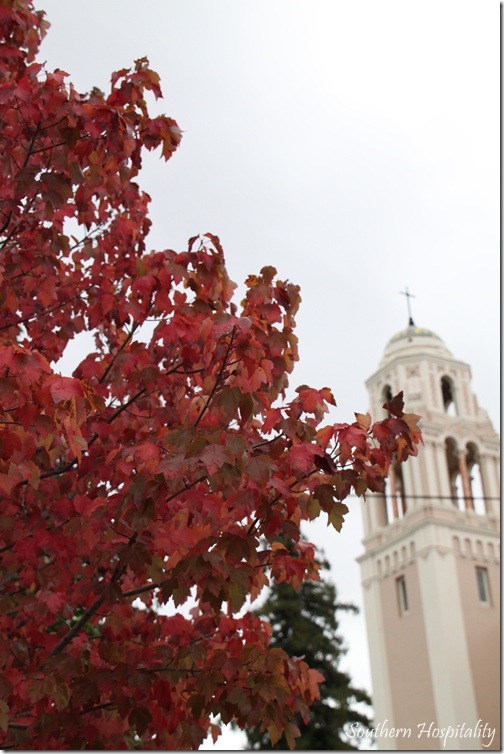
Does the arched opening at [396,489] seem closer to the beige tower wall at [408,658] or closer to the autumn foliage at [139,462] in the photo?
the beige tower wall at [408,658]

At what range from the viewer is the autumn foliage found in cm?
344

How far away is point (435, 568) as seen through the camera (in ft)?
99.0

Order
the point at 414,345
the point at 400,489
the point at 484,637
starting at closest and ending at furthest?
the point at 484,637
the point at 400,489
the point at 414,345

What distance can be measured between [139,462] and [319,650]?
24174 mm

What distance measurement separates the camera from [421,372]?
3403 cm

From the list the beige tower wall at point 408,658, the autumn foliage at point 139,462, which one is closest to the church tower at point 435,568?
the beige tower wall at point 408,658

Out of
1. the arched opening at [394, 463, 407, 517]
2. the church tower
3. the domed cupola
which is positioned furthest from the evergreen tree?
the domed cupola

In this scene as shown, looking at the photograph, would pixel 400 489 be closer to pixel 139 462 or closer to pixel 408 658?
pixel 408 658

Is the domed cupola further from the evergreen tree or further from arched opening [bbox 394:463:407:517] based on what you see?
the evergreen tree

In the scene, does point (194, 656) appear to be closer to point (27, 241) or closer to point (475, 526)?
point (27, 241)

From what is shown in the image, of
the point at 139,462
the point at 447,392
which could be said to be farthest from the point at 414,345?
the point at 139,462

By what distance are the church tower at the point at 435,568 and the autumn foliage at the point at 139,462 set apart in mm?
21565

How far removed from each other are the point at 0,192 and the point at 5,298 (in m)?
0.59

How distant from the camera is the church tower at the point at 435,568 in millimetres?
27359
